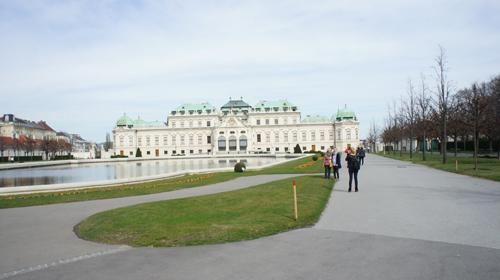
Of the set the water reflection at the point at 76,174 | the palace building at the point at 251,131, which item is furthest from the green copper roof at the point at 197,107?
the water reflection at the point at 76,174

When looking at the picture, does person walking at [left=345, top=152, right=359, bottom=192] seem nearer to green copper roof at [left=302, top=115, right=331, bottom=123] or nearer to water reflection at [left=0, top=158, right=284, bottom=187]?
water reflection at [left=0, top=158, right=284, bottom=187]

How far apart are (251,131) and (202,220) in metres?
116

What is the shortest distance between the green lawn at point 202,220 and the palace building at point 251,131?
111m

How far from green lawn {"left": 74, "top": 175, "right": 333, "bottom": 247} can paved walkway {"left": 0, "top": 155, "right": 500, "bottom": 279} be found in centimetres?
49

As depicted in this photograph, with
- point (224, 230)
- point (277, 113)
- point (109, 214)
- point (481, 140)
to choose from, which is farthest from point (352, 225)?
point (277, 113)

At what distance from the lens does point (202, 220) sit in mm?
11477

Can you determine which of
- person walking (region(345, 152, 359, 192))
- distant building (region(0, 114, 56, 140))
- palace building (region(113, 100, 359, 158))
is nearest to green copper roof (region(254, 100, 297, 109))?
palace building (region(113, 100, 359, 158))

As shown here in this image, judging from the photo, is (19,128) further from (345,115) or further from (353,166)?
(353,166)

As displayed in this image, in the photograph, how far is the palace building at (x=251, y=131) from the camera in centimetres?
13025

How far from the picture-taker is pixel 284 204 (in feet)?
45.5

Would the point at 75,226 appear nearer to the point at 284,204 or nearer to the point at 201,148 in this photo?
the point at 284,204

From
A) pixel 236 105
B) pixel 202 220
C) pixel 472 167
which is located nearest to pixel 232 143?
pixel 236 105

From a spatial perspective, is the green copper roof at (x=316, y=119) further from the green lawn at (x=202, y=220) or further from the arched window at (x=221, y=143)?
the green lawn at (x=202, y=220)

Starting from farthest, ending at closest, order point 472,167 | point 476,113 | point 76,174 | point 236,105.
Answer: point 236,105 < point 76,174 < point 476,113 < point 472,167
